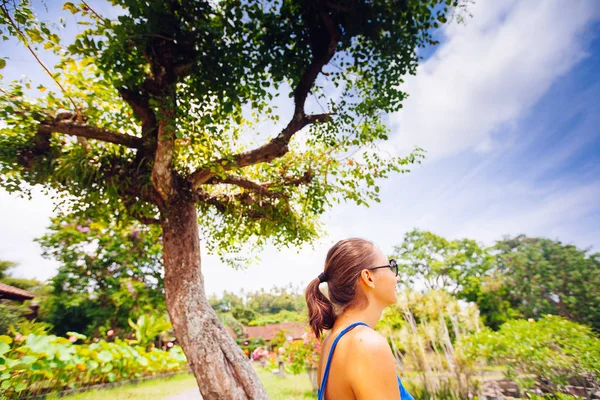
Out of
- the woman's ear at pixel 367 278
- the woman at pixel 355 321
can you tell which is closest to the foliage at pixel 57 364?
the woman at pixel 355 321

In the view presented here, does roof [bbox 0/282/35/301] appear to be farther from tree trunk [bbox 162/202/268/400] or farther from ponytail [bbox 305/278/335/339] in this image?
ponytail [bbox 305/278/335/339]

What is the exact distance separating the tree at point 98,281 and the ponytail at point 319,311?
44.5 feet

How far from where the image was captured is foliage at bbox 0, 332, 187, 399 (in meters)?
5.00

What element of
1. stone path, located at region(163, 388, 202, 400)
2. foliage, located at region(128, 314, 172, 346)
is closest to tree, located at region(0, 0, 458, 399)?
stone path, located at region(163, 388, 202, 400)

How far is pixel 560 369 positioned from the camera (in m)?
4.79

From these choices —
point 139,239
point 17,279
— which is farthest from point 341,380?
→ point 17,279

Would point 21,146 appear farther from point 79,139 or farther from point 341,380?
point 341,380

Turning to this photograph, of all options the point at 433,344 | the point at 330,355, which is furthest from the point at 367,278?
the point at 433,344

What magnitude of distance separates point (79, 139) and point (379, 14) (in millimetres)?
Result: 5734

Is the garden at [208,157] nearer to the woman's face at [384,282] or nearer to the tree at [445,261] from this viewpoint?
the woman's face at [384,282]

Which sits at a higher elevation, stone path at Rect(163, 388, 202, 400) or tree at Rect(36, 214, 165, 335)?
tree at Rect(36, 214, 165, 335)

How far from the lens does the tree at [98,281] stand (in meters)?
13.7

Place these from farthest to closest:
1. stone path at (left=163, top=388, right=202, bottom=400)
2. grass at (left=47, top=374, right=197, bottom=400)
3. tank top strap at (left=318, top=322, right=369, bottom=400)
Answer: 1. stone path at (left=163, top=388, right=202, bottom=400)
2. grass at (left=47, top=374, right=197, bottom=400)
3. tank top strap at (left=318, top=322, right=369, bottom=400)

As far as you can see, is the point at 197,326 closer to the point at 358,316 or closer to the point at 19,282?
the point at 358,316
